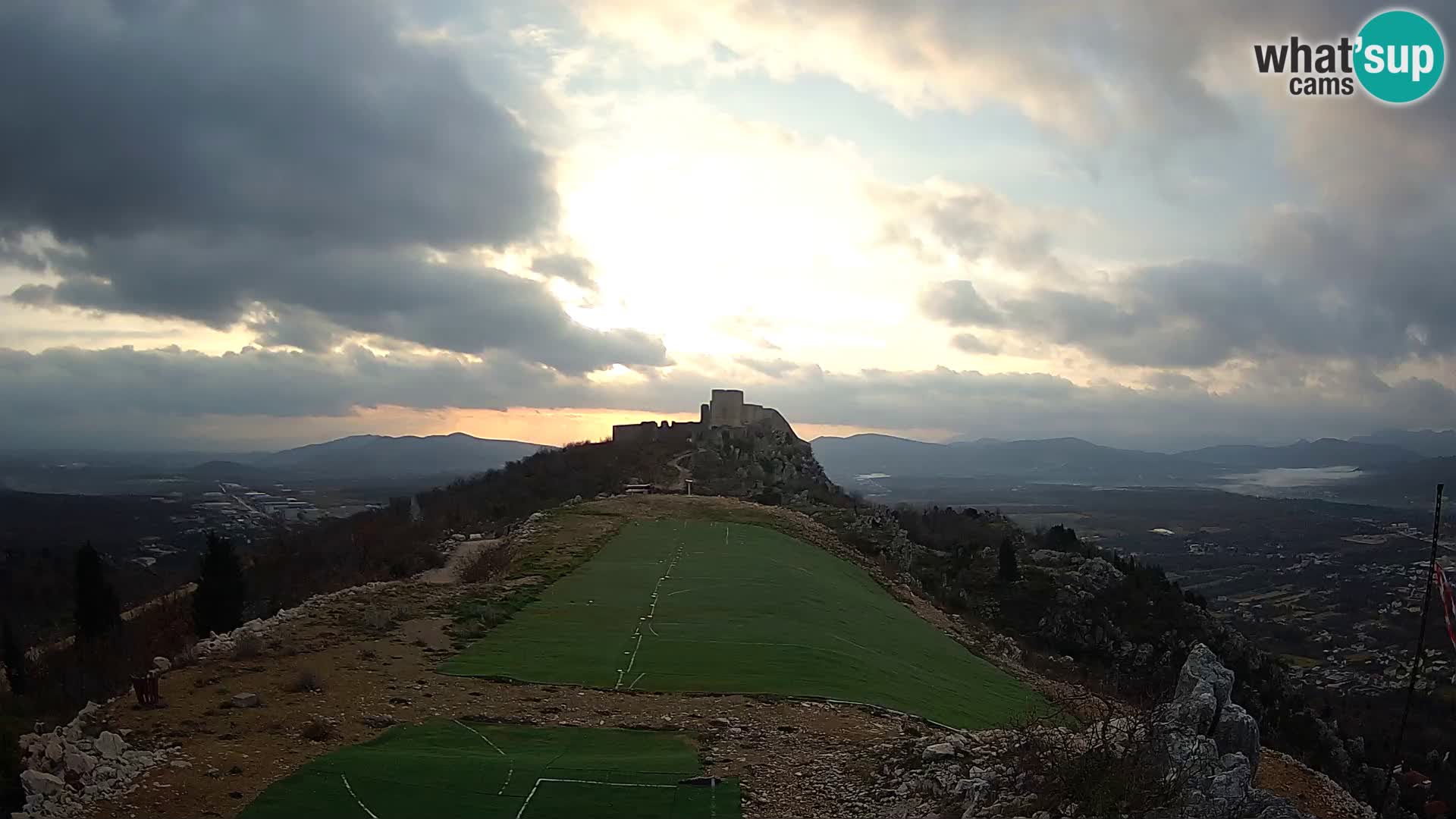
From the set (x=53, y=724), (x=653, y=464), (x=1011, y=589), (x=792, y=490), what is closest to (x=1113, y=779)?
(x=53, y=724)

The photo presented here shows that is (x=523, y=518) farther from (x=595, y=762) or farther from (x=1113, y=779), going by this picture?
(x=1113, y=779)

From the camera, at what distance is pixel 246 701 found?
1168cm

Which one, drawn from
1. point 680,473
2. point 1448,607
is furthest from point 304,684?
point 680,473

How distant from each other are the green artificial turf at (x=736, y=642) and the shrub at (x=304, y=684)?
229cm

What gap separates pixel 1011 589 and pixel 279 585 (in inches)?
1312

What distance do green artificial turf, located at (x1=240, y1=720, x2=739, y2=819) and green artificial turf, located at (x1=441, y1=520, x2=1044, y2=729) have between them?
3248 mm

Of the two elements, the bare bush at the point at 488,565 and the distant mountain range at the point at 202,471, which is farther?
the distant mountain range at the point at 202,471

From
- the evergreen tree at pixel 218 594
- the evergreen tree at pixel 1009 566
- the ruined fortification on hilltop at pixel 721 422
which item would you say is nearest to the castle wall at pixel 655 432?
the ruined fortification on hilltop at pixel 721 422

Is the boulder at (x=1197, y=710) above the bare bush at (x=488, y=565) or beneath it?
above

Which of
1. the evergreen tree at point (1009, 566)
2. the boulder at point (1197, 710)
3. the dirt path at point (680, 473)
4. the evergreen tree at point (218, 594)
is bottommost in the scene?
the evergreen tree at point (1009, 566)

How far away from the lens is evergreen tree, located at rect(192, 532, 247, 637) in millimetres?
22781

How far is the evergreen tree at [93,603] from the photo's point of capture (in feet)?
92.8

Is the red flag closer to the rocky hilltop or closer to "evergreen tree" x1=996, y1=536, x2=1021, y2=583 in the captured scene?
the rocky hilltop

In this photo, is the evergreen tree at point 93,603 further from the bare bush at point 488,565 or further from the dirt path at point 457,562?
the bare bush at point 488,565
